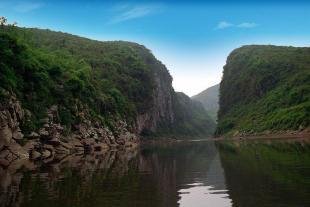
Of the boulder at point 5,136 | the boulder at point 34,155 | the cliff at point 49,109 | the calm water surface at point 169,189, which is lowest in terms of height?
the calm water surface at point 169,189

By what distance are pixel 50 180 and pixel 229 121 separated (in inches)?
6628

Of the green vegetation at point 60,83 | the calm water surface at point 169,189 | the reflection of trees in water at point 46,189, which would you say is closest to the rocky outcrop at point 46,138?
the green vegetation at point 60,83

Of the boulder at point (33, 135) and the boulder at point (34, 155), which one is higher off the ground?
the boulder at point (33, 135)

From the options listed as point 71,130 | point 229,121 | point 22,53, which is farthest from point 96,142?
point 229,121

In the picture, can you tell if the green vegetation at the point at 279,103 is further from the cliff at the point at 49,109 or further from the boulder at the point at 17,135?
the boulder at the point at 17,135

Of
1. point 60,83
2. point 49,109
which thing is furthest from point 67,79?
point 49,109

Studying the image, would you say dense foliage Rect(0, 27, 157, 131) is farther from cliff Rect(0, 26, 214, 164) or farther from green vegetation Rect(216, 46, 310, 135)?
green vegetation Rect(216, 46, 310, 135)

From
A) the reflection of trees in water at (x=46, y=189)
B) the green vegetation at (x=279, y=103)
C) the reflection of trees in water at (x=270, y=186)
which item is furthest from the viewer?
the green vegetation at (x=279, y=103)

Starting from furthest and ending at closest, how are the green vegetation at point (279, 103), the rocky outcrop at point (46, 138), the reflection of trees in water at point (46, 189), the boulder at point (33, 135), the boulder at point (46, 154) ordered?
the green vegetation at point (279, 103)
the boulder at point (33, 135)
the boulder at point (46, 154)
the rocky outcrop at point (46, 138)
the reflection of trees in water at point (46, 189)

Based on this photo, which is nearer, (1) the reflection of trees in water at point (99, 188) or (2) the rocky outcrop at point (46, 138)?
(1) the reflection of trees in water at point (99, 188)

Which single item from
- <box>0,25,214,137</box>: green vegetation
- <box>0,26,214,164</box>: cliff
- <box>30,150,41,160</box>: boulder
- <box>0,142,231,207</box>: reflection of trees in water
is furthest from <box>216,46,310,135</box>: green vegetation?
<box>0,142,231,207</box>: reflection of trees in water

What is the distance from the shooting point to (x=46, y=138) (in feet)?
210

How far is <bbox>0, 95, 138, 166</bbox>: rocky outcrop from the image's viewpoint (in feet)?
165

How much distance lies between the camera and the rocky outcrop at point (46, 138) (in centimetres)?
5016
